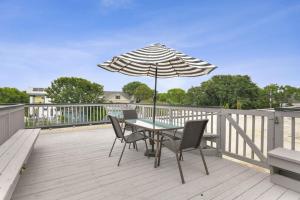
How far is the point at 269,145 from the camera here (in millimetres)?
2932

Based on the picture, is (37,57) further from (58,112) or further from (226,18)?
(226,18)

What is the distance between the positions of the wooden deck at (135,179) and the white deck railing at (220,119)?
0.44 metres

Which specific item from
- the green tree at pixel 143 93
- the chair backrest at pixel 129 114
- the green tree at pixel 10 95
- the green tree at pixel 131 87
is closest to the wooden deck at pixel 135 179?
the chair backrest at pixel 129 114

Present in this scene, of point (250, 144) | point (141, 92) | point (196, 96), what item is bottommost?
point (250, 144)

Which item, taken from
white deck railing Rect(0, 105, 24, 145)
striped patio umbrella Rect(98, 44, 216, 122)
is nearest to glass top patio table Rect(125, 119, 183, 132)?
striped patio umbrella Rect(98, 44, 216, 122)

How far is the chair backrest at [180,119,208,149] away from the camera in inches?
101

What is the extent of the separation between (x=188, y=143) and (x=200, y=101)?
27.1 metres

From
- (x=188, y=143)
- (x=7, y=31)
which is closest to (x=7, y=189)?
(x=188, y=143)

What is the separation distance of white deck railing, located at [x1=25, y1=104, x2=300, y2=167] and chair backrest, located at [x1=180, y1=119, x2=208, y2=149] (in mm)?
999

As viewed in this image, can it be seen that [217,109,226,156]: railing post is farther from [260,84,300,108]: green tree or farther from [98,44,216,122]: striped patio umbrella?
[260,84,300,108]: green tree

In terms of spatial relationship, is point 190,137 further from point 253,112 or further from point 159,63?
point 159,63

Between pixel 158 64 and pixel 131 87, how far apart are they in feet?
143

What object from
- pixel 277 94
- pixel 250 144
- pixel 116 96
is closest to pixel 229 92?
pixel 277 94

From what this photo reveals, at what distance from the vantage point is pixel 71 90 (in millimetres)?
26906
